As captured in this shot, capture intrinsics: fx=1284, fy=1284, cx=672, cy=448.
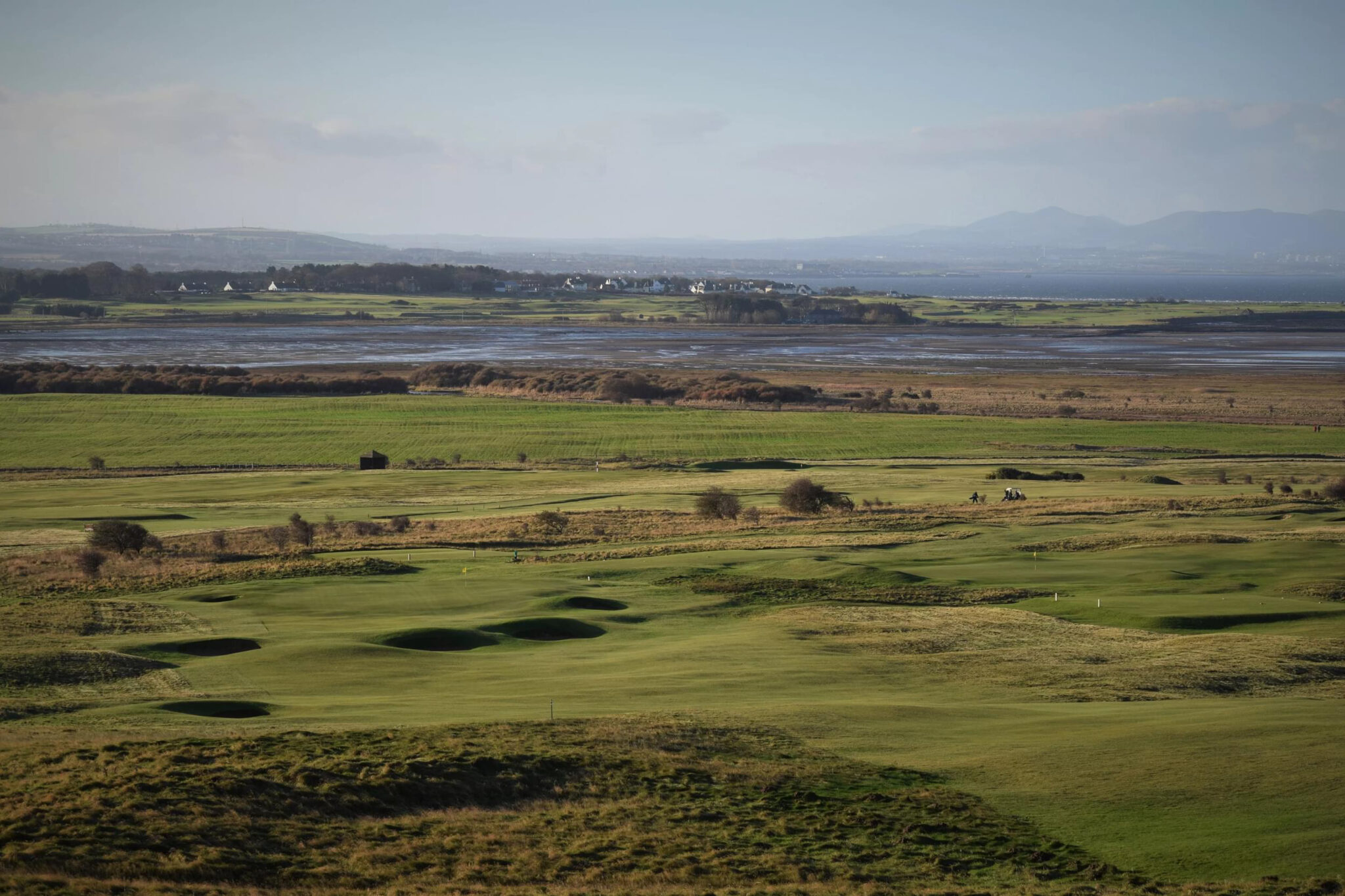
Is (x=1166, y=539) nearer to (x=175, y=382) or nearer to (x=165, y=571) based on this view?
(x=165, y=571)

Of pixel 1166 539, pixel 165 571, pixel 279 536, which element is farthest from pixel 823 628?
pixel 279 536

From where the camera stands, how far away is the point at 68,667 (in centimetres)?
2748

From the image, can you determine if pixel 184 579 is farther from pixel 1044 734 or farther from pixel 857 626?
pixel 1044 734

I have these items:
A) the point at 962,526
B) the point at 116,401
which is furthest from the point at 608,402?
the point at 962,526

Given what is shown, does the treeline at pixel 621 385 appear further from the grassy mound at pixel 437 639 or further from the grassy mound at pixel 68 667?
the grassy mound at pixel 68 667

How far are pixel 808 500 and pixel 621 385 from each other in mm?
55678

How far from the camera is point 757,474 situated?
69562 millimetres

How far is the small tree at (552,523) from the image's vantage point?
51844mm

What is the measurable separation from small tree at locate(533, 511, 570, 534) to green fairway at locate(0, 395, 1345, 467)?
2486cm

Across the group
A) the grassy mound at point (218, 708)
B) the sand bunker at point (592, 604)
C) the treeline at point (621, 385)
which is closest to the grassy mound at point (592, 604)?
the sand bunker at point (592, 604)

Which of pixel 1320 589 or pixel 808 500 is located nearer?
pixel 1320 589

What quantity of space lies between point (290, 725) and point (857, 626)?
Answer: 16695mm

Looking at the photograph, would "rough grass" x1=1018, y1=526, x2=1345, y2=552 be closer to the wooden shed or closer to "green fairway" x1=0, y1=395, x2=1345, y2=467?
"green fairway" x1=0, y1=395, x2=1345, y2=467

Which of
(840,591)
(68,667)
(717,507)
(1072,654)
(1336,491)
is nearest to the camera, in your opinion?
(68,667)
